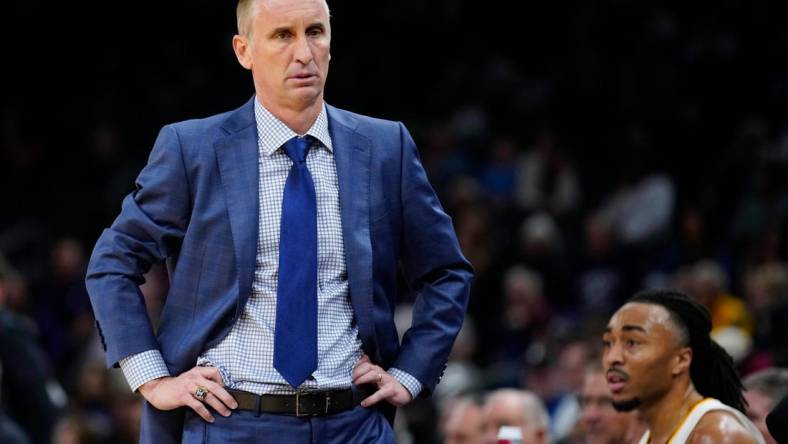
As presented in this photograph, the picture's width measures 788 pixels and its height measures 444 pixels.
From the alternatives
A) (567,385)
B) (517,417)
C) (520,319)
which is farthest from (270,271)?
(520,319)

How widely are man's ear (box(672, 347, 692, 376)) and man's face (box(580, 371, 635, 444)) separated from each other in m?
1.23

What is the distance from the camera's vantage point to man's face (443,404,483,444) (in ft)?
20.4

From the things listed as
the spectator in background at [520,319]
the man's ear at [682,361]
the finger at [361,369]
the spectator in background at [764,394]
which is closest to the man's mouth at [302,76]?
the finger at [361,369]

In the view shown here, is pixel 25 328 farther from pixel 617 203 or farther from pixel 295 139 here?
pixel 617 203

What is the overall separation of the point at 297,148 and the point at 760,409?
2.44 meters

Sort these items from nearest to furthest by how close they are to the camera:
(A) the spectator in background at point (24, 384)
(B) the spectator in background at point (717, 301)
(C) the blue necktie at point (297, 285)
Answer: (C) the blue necktie at point (297, 285) < (A) the spectator in background at point (24, 384) < (B) the spectator in background at point (717, 301)

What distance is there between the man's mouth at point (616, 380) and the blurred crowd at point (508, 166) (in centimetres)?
157

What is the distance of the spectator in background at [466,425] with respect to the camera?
245 inches

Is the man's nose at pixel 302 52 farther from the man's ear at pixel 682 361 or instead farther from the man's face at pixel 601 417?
the man's face at pixel 601 417

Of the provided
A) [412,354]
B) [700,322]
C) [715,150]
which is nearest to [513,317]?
[715,150]

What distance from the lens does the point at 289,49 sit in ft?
12.0

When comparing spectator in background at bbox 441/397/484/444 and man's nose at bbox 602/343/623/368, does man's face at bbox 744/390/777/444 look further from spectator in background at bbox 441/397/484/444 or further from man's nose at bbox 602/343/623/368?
spectator in background at bbox 441/397/484/444

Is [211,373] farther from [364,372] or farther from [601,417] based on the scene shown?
[601,417]

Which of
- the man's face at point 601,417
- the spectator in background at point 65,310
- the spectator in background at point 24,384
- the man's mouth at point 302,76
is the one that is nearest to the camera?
the man's mouth at point 302,76
